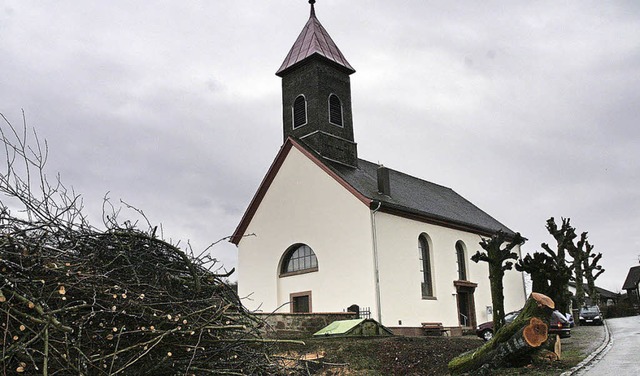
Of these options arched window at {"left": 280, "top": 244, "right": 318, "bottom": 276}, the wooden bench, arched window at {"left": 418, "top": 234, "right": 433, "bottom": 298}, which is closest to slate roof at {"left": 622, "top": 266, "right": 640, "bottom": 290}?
arched window at {"left": 418, "top": 234, "right": 433, "bottom": 298}

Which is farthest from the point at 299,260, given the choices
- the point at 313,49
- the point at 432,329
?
the point at 313,49

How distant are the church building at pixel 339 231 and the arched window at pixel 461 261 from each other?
0.05 m

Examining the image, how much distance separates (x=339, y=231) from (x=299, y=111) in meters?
6.90

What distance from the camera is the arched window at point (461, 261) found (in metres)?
30.2

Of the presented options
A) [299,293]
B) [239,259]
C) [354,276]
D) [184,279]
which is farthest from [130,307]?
[239,259]

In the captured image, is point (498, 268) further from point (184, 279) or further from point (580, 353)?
point (184, 279)

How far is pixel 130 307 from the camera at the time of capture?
16.7ft

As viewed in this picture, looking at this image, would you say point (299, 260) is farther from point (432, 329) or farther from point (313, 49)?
point (313, 49)

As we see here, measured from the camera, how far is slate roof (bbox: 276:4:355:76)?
96.9 feet

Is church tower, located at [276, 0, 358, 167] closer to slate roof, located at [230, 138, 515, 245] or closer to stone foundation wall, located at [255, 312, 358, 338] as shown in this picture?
slate roof, located at [230, 138, 515, 245]

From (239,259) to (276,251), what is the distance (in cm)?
278

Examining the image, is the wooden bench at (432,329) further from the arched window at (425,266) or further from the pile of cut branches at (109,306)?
Result: the pile of cut branches at (109,306)

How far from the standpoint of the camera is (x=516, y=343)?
36.9ft

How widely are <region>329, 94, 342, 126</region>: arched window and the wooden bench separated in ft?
33.9
